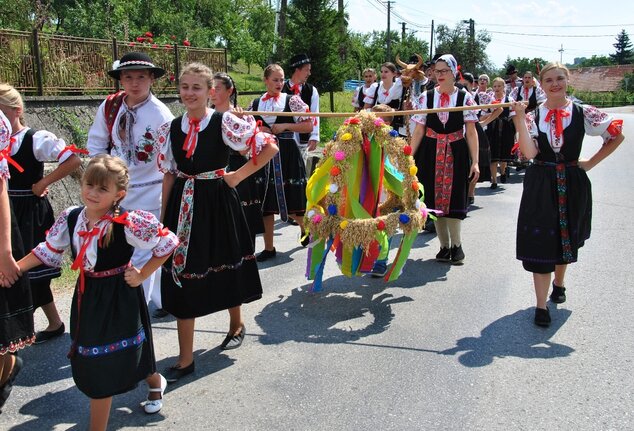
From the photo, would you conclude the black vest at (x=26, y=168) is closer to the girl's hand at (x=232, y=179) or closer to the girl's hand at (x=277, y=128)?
the girl's hand at (x=232, y=179)

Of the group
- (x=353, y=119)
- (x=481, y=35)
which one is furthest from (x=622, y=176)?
(x=481, y=35)

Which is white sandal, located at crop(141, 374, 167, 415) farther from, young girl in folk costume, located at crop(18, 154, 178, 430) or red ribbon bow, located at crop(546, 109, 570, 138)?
red ribbon bow, located at crop(546, 109, 570, 138)

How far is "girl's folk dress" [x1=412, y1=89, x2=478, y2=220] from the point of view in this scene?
20.5 ft

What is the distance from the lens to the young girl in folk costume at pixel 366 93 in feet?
31.3

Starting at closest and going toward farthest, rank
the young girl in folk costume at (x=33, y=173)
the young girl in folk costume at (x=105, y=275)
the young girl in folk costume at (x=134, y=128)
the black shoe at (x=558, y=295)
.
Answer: the young girl in folk costume at (x=105, y=275)
the young girl in folk costume at (x=33, y=173)
the young girl in folk costume at (x=134, y=128)
the black shoe at (x=558, y=295)

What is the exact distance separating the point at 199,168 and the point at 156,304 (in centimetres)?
169

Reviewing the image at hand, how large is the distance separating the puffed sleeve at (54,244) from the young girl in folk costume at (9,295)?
241mm

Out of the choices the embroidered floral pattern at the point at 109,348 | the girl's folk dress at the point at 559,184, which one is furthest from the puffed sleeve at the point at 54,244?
the girl's folk dress at the point at 559,184

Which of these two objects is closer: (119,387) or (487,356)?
(119,387)

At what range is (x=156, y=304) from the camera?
4996 millimetres

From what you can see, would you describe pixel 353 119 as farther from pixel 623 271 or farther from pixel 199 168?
pixel 623 271

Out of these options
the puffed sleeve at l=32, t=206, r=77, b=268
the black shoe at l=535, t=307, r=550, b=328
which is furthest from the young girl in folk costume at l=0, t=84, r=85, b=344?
the black shoe at l=535, t=307, r=550, b=328

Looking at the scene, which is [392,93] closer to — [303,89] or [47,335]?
[303,89]

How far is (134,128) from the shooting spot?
4.27 metres
